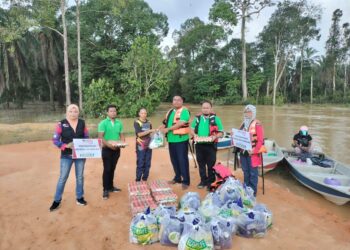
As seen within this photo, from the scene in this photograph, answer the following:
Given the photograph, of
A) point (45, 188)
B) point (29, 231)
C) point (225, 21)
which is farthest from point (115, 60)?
point (29, 231)

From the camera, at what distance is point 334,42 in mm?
42562

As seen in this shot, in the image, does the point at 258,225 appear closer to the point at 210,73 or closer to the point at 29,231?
the point at 29,231

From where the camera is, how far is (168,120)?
5164 millimetres

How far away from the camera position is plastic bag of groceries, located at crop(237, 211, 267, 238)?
11.5 feet

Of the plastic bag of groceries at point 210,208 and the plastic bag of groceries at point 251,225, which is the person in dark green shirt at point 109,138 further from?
the plastic bag of groceries at point 251,225

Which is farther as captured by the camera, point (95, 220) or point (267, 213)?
point (95, 220)

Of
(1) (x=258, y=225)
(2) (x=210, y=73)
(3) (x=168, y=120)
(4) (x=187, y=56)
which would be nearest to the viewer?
(1) (x=258, y=225)

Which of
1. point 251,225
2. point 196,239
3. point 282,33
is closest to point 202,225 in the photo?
point 196,239

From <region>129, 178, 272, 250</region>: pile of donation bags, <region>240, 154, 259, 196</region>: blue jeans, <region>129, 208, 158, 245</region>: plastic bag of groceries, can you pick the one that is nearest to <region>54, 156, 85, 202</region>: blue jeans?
<region>129, 178, 272, 250</region>: pile of donation bags

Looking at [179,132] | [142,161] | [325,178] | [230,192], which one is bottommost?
[325,178]

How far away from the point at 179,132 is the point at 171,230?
202 cm

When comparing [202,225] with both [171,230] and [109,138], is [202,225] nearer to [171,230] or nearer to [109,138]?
[171,230]

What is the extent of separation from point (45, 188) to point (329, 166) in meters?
6.55

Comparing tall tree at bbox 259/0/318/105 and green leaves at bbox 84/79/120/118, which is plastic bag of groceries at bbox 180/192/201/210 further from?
tall tree at bbox 259/0/318/105
